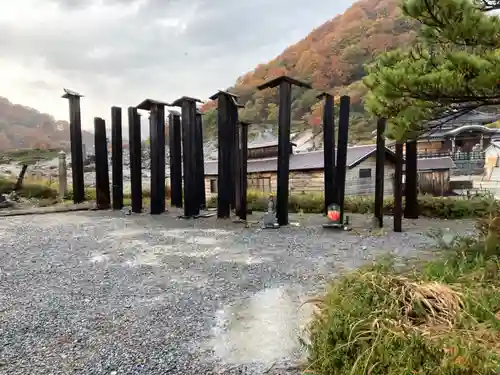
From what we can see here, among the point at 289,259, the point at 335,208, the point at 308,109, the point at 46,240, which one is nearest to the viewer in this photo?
the point at 289,259

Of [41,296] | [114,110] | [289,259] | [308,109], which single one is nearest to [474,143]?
[308,109]

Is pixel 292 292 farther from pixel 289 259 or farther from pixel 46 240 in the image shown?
pixel 46 240

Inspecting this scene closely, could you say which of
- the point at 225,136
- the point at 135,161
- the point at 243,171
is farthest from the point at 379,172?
the point at 135,161

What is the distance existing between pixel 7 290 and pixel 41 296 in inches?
20.4

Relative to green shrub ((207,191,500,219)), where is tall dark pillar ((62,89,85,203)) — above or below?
above

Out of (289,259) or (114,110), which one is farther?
(114,110)

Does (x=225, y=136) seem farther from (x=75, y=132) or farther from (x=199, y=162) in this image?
(x=75, y=132)

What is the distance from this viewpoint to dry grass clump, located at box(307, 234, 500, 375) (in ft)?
5.48

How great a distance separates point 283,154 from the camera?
756cm

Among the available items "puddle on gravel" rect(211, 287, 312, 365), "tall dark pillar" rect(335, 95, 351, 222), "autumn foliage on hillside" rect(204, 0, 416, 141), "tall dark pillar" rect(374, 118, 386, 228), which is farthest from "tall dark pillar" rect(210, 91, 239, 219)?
"autumn foliage on hillside" rect(204, 0, 416, 141)

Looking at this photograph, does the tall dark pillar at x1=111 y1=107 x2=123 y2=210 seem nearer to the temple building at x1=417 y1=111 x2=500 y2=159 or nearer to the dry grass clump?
the dry grass clump

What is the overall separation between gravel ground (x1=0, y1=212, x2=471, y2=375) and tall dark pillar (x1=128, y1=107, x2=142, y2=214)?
2.94 metres

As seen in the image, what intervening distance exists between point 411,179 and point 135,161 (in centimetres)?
670

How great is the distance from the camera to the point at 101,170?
11.0 meters
